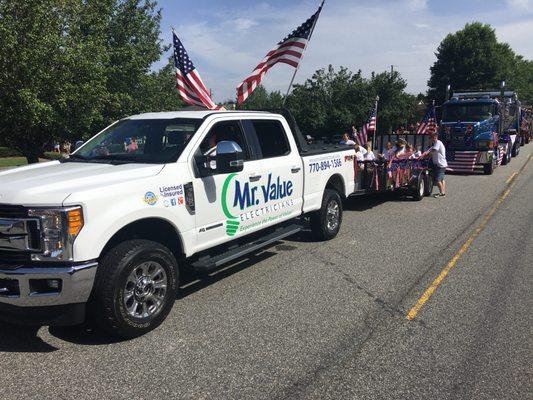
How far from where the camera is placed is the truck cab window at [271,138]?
5.95 metres

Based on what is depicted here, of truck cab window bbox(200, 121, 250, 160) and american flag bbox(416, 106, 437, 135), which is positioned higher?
american flag bbox(416, 106, 437, 135)

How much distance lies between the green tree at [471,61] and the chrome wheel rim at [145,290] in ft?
186

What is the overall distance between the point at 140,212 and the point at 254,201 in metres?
1.76

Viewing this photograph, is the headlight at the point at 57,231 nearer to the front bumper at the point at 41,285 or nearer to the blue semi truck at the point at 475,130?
the front bumper at the point at 41,285

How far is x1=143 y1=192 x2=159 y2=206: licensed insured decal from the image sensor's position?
13.5ft

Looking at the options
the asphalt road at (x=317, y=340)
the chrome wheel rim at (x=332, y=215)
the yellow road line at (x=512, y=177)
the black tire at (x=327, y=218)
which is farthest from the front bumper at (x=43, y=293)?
the yellow road line at (x=512, y=177)

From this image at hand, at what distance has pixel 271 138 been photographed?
20.2 ft

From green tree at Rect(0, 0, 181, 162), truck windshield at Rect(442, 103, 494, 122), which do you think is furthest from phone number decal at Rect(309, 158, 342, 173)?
truck windshield at Rect(442, 103, 494, 122)

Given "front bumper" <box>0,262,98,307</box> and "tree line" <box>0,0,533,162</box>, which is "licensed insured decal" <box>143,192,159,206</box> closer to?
"front bumper" <box>0,262,98,307</box>

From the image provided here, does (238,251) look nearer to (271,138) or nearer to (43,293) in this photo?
(271,138)

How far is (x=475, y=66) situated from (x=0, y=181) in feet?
200

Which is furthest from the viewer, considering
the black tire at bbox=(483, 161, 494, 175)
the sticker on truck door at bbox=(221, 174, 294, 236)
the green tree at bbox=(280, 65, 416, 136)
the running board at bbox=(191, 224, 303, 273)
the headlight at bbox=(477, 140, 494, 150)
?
the green tree at bbox=(280, 65, 416, 136)

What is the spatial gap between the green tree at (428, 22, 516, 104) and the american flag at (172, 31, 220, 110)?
51.7 metres

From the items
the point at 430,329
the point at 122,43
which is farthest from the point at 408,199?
the point at 122,43
